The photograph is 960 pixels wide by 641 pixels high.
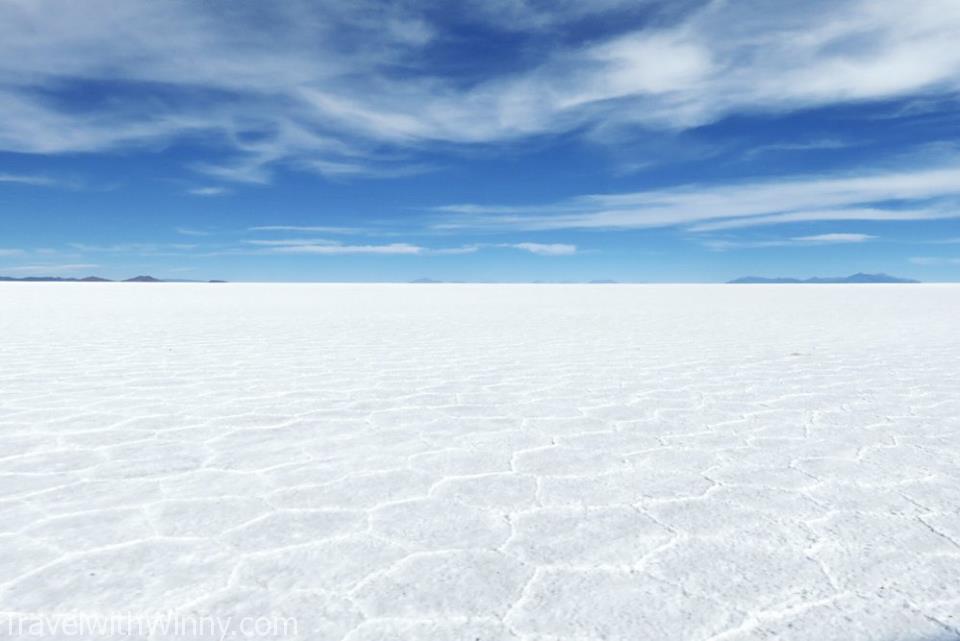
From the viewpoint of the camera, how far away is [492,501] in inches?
86.9

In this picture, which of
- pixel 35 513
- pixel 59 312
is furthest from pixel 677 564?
pixel 59 312

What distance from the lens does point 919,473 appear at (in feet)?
8.09

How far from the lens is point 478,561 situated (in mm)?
1755

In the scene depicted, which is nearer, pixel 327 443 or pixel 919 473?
pixel 919 473

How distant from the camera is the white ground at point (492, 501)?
1518 millimetres

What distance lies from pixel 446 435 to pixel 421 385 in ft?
4.48

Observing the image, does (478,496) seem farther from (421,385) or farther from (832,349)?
(832,349)

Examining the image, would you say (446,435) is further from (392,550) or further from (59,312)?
(59,312)

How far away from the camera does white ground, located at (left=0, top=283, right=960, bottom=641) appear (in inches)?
59.7

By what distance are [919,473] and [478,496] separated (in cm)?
168

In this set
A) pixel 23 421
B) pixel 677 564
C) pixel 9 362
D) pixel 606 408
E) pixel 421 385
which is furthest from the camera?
pixel 9 362

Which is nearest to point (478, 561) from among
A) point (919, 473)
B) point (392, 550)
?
point (392, 550)

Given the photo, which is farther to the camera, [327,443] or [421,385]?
[421,385]

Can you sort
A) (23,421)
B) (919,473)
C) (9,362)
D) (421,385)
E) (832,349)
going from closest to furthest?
(919,473) < (23,421) < (421,385) < (9,362) < (832,349)
